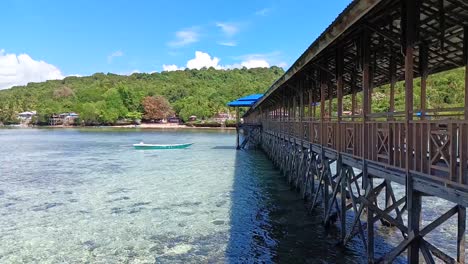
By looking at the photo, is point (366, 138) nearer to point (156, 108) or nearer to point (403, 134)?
point (403, 134)

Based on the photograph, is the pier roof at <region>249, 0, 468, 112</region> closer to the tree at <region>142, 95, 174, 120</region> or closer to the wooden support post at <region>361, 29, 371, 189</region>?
the wooden support post at <region>361, 29, 371, 189</region>

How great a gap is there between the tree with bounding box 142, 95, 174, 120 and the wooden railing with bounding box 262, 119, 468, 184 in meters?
106

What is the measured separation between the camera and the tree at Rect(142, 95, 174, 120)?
112812mm

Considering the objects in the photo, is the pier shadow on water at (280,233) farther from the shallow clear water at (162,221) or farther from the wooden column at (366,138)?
the wooden column at (366,138)

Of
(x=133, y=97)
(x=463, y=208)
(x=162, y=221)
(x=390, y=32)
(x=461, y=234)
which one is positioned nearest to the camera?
(x=463, y=208)

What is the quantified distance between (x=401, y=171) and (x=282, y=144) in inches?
555

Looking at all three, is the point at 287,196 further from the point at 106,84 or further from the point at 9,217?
the point at 106,84

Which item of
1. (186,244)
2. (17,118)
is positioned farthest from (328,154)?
(17,118)

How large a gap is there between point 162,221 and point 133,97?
11011 cm

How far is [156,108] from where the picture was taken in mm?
112938

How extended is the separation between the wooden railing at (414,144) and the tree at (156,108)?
348 ft

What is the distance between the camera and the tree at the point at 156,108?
11281 cm

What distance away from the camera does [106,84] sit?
150 metres

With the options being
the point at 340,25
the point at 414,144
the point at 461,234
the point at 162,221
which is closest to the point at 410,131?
the point at 414,144
